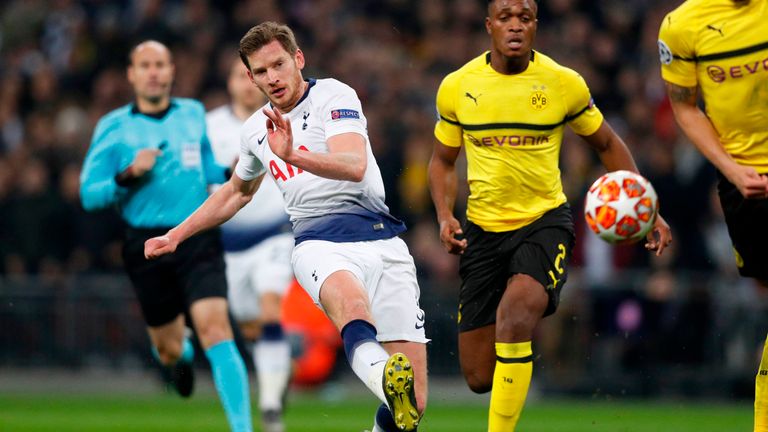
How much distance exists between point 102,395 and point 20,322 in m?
1.39

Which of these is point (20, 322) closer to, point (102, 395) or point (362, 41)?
point (102, 395)

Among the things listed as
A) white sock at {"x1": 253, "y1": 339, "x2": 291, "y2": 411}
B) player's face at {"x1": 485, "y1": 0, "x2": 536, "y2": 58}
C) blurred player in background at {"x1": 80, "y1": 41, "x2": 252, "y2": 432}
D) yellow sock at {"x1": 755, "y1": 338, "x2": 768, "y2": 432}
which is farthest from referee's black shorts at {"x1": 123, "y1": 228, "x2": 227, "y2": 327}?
yellow sock at {"x1": 755, "y1": 338, "x2": 768, "y2": 432}

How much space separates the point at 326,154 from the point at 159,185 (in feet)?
10.1

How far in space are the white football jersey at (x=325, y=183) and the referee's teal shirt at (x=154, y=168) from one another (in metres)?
2.06

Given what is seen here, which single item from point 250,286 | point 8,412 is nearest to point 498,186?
point 250,286

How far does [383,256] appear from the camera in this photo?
29.3 feet

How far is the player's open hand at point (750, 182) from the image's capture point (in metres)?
8.32

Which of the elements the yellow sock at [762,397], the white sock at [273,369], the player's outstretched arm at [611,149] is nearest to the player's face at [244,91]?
the white sock at [273,369]

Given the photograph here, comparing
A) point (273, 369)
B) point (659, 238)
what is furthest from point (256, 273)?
point (659, 238)

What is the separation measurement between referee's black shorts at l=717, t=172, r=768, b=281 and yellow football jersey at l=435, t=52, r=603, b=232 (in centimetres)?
106

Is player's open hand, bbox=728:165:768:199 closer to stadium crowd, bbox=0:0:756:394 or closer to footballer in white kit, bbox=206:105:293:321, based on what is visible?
footballer in white kit, bbox=206:105:293:321

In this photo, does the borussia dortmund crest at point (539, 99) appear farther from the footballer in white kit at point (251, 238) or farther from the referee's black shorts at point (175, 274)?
the footballer in white kit at point (251, 238)

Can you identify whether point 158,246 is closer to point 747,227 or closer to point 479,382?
point 479,382

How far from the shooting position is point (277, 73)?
8.75 metres
